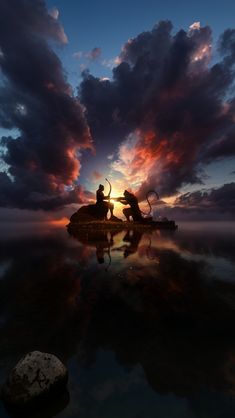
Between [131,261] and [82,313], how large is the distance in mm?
11212

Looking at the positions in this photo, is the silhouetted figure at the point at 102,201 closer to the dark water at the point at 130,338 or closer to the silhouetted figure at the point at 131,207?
the silhouetted figure at the point at 131,207

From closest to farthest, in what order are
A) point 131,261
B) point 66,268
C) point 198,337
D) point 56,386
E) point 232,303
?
point 56,386, point 198,337, point 232,303, point 66,268, point 131,261

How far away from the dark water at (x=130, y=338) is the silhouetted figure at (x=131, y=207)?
58.8 metres

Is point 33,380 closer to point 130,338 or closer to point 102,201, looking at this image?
point 130,338

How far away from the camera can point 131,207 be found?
75.4 meters

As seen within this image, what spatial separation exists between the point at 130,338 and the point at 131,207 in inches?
2676

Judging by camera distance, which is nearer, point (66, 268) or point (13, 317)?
point (13, 317)

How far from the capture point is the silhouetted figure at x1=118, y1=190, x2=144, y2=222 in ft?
243

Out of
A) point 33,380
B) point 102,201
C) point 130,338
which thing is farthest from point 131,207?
point 33,380

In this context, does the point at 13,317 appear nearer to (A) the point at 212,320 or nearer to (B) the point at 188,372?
(B) the point at 188,372

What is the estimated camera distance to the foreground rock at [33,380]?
4.85m

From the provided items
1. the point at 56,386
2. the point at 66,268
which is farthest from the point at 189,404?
the point at 66,268

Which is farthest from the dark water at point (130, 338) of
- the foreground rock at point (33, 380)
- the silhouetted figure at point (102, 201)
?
→ the silhouetted figure at point (102, 201)

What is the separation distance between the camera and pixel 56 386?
526cm
